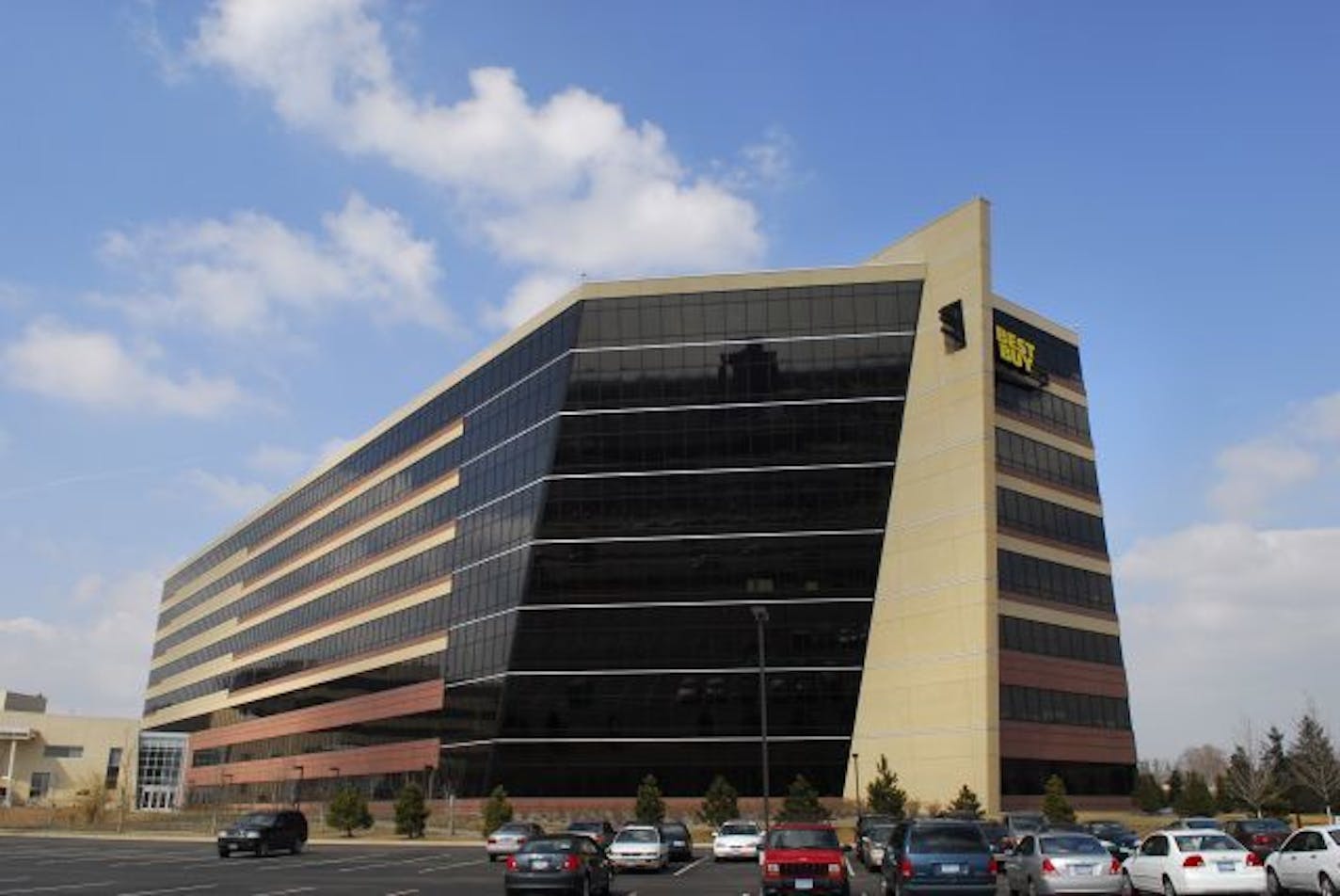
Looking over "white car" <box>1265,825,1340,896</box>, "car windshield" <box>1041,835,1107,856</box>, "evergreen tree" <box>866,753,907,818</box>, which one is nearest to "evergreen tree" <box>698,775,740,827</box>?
"evergreen tree" <box>866,753,907,818</box>

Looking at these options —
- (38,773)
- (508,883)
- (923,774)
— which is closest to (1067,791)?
(923,774)

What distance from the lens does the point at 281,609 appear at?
115812 mm

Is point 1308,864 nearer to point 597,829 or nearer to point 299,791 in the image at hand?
point 597,829

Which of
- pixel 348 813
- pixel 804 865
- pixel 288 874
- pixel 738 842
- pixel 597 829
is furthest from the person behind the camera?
pixel 348 813

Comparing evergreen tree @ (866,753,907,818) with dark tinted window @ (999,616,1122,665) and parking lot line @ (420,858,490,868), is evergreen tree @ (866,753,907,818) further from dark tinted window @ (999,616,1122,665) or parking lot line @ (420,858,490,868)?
parking lot line @ (420,858,490,868)

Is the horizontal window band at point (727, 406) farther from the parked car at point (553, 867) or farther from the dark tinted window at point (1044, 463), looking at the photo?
the parked car at point (553, 867)

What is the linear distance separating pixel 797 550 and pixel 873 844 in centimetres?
3303

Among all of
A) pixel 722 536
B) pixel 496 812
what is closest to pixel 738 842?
pixel 496 812

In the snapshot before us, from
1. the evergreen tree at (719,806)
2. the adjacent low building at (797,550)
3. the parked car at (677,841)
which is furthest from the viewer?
the adjacent low building at (797,550)

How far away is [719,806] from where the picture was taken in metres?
65.6

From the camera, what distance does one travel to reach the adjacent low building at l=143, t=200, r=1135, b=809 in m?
67.2

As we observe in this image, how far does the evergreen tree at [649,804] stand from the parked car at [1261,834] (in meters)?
34.5

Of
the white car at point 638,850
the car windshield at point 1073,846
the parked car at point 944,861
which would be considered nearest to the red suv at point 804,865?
the parked car at point 944,861

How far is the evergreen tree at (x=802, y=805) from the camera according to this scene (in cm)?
6438
